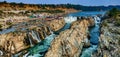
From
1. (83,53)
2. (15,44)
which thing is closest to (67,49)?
(83,53)

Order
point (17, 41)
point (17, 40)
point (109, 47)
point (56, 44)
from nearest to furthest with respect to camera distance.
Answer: point (109, 47) → point (56, 44) → point (17, 41) → point (17, 40)

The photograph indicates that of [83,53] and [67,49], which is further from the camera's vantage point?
[83,53]

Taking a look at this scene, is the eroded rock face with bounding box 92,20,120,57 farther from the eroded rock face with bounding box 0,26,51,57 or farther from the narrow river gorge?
the eroded rock face with bounding box 0,26,51,57

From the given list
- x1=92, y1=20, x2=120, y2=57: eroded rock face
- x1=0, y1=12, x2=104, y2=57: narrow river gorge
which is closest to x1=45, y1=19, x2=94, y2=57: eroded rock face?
x1=0, y1=12, x2=104, y2=57: narrow river gorge

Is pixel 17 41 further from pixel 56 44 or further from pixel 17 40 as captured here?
pixel 56 44

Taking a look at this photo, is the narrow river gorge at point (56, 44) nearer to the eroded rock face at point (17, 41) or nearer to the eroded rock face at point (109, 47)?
the eroded rock face at point (17, 41)

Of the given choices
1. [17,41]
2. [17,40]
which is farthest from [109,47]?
[17,40]

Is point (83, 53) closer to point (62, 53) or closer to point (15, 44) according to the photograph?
point (62, 53)

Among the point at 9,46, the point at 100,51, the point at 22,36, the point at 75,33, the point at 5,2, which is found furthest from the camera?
the point at 5,2

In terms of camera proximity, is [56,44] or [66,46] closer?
[56,44]

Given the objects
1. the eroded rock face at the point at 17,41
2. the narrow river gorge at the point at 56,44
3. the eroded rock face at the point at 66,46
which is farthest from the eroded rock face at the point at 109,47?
the eroded rock face at the point at 17,41

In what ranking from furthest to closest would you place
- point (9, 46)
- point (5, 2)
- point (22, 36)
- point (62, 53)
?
point (5, 2)
point (22, 36)
point (9, 46)
point (62, 53)
